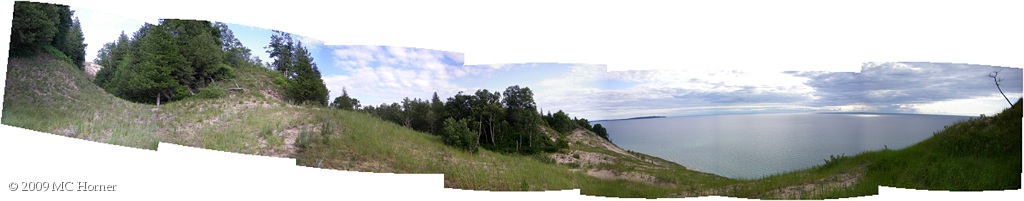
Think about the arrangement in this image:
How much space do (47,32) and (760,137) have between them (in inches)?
233

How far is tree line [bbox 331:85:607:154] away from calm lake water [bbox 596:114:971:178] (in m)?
0.40

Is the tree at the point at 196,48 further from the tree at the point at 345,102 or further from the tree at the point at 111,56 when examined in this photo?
the tree at the point at 345,102

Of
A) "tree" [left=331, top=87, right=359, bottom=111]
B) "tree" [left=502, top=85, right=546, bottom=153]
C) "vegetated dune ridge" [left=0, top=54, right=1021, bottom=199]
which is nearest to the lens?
"vegetated dune ridge" [left=0, top=54, right=1021, bottom=199]

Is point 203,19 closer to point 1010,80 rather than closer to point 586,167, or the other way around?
point 586,167

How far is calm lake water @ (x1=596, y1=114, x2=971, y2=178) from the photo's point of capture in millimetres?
3869

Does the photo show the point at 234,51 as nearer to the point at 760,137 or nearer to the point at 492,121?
the point at 492,121

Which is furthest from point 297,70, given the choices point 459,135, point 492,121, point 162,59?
point 492,121

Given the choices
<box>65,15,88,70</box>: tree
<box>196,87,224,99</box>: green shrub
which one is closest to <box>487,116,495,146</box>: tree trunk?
<box>196,87,224,99</box>: green shrub

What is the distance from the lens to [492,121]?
3.97m

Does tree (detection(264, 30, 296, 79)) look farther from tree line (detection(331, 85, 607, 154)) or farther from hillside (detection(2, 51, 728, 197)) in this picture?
tree line (detection(331, 85, 607, 154))

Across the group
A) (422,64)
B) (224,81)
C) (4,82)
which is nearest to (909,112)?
(422,64)

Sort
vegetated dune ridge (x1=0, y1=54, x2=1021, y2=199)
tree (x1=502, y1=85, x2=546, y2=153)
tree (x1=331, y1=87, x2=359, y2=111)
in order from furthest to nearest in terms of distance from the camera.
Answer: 1. tree (x1=331, y1=87, x2=359, y2=111)
2. tree (x1=502, y1=85, x2=546, y2=153)
3. vegetated dune ridge (x1=0, y1=54, x2=1021, y2=199)

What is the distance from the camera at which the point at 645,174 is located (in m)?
3.89

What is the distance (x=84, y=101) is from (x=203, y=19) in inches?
49.7
